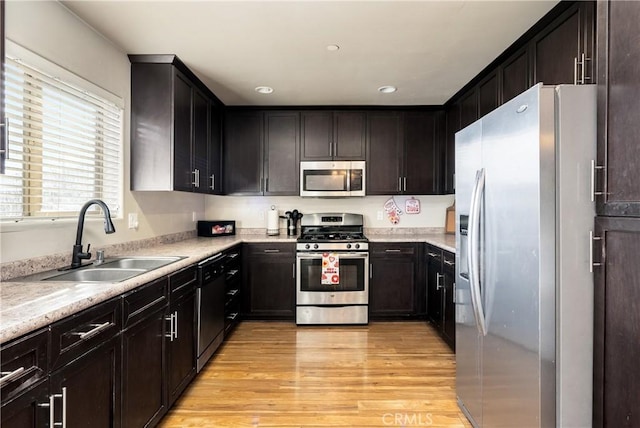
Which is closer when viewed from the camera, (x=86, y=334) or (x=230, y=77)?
(x=86, y=334)

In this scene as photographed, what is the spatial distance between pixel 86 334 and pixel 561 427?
6.08 feet

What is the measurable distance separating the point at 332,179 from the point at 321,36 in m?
1.79

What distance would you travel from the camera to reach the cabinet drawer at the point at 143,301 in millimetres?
1527

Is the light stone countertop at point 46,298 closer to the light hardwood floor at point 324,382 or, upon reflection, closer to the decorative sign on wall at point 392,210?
the light hardwood floor at point 324,382

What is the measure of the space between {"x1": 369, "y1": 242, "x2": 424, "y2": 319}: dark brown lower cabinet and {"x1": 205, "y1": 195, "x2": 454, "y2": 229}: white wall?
2.13ft

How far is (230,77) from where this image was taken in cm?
300

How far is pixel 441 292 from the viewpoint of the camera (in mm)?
3115

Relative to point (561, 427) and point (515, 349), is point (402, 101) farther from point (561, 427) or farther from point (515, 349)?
point (561, 427)

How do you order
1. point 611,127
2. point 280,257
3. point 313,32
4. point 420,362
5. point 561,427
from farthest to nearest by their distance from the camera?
1. point 280,257
2. point 420,362
3. point 313,32
4. point 561,427
5. point 611,127

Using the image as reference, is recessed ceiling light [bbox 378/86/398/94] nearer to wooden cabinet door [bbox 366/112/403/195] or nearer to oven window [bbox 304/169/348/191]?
wooden cabinet door [bbox 366/112/403/195]

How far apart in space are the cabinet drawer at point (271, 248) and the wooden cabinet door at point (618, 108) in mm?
2749

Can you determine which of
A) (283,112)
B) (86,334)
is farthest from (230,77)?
(86,334)

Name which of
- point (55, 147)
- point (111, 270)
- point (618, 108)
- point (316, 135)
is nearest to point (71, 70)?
point (55, 147)

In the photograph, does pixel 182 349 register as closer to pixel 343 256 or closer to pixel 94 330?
pixel 94 330
